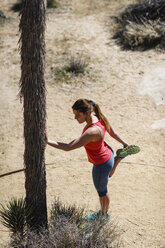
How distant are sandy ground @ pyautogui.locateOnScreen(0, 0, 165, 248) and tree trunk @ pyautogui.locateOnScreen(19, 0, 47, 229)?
1.09m

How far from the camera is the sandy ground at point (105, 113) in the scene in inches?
228

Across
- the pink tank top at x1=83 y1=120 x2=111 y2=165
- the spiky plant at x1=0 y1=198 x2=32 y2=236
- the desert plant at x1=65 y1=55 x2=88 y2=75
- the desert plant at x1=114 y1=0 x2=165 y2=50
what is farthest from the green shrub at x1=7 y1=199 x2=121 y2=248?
the desert plant at x1=114 y1=0 x2=165 y2=50

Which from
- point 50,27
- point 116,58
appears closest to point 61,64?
point 116,58

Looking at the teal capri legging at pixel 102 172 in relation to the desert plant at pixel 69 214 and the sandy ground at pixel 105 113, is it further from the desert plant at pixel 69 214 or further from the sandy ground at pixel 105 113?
the sandy ground at pixel 105 113

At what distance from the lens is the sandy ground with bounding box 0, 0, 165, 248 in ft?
19.0

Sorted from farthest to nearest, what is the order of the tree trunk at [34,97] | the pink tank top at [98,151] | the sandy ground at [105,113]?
the sandy ground at [105,113], the pink tank top at [98,151], the tree trunk at [34,97]

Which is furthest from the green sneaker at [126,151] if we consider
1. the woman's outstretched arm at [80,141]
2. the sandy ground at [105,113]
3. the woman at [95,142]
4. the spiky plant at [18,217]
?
the spiky plant at [18,217]

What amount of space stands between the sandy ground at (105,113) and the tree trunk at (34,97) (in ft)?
3.59

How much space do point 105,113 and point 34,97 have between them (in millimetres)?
4919

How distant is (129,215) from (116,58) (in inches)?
266

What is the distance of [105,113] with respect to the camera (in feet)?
28.9

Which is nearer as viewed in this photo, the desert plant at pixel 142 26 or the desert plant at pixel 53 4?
the desert plant at pixel 142 26

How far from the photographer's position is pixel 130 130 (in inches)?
319

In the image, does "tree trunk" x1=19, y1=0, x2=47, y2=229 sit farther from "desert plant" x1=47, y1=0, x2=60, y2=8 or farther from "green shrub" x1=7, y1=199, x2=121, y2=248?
"desert plant" x1=47, y1=0, x2=60, y2=8
